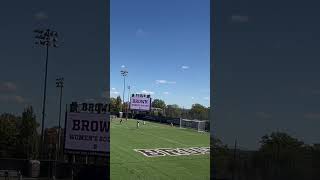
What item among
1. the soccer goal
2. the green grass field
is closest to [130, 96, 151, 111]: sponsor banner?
the soccer goal

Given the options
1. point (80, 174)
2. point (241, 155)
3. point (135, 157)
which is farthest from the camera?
point (135, 157)

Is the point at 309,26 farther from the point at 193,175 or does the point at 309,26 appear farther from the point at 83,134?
→ the point at 83,134

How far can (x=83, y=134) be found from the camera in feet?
62.9

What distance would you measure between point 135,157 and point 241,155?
6.15 m

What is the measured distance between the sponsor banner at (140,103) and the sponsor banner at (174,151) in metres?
25.8

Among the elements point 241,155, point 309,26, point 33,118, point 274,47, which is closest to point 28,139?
point 33,118

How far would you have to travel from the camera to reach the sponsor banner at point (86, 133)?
1880 cm

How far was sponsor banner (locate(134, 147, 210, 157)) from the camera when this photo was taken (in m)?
24.9

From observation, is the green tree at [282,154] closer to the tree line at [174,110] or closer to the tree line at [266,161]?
the tree line at [266,161]

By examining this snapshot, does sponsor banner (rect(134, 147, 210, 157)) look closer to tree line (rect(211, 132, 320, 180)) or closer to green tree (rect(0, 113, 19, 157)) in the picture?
tree line (rect(211, 132, 320, 180))

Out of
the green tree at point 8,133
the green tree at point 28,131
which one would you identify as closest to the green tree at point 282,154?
the green tree at point 28,131

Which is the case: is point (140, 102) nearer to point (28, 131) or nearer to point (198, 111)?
point (198, 111)

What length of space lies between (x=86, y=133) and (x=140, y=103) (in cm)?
3448

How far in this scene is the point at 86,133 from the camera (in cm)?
1912
